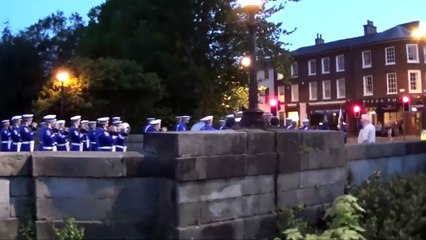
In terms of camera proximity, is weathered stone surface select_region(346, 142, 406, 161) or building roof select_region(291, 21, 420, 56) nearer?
weathered stone surface select_region(346, 142, 406, 161)

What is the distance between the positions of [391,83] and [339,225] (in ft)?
198

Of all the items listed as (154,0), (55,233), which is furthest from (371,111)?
(55,233)

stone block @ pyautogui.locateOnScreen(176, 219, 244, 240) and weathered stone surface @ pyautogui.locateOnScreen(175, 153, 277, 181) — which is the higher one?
weathered stone surface @ pyautogui.locateOnScreen(175, 153, 277, 181)

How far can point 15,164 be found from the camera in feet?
24.1

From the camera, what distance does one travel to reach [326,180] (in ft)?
29.2

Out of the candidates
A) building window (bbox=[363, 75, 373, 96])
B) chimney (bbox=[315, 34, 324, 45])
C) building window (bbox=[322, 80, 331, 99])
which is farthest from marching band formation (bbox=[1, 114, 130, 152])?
chimney (bbox=[315, 34, 324, 45])

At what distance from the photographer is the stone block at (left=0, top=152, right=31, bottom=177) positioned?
731 cm

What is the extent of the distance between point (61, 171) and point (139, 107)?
1116 inches

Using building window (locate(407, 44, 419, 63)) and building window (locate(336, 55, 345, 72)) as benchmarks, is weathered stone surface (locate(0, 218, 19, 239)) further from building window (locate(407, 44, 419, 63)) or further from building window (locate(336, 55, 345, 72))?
building window (locate(336, 55, 345, 72))

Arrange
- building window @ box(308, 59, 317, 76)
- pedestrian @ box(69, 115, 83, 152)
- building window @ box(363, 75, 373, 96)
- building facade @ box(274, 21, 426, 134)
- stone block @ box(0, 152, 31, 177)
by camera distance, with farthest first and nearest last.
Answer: building window @ box(308, 59, 317, 76) → building window @ box(363, 75, 373, 96) → building facade @ box(274, 21, 426, 134) → pedestrian @ box(69, 115, 83, 152) → stone block @ box(0, 152, 31, 177)

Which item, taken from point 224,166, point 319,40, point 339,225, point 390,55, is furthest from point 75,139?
point 319,40

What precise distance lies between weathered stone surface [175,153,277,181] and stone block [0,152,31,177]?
6.17ft

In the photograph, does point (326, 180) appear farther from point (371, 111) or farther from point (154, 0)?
point (371, 111)

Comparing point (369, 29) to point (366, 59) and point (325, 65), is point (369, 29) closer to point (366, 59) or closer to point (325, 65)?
point (366, 59)
